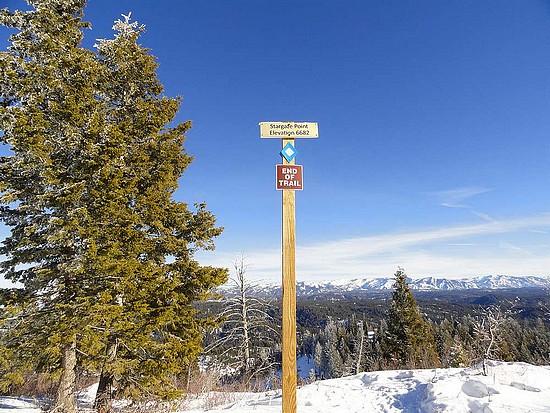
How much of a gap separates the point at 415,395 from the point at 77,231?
821cm

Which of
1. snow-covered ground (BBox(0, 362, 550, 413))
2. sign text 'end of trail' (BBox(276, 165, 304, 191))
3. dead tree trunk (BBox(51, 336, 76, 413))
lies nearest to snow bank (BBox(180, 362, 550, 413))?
snow-covered ground (BBox(0, 362, 550, 413))

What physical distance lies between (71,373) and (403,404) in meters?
7.36

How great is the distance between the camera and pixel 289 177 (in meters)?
4.34

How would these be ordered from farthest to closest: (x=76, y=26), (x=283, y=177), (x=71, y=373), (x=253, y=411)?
1. (x=76, y=26)
2. (x=71, y=373)
3. (x=253, y=411)
4. (x=283, y=177)

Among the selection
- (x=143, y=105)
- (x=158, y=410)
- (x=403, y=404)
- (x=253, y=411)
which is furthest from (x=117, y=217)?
(x=403, y=404)

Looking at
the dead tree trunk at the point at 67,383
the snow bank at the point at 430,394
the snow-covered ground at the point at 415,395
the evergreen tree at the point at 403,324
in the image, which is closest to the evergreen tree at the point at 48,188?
the dead tree trunk at the point at 67,383

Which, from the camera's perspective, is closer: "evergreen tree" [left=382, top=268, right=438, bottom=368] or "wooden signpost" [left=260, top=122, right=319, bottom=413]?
"wooden signpost" [left=260, top=122, right=319, bottom=413]

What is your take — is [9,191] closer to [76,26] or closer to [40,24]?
[40,24]

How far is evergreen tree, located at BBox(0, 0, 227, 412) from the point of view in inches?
270

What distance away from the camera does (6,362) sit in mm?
6652

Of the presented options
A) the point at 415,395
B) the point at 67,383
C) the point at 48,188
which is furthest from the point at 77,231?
the point at 415,395

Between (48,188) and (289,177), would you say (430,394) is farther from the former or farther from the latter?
(48,188)

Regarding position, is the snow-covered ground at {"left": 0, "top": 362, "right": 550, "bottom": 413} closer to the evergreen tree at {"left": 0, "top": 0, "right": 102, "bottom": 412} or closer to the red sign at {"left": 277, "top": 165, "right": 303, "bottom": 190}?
the evergreen tree at {"left": 0, "top": 0, "right": 102, "bottom": 412}

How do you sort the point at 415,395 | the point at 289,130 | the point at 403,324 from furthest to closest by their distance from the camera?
1. the point at 403,324
2. the point at 415,395
3. the point at 289,130
